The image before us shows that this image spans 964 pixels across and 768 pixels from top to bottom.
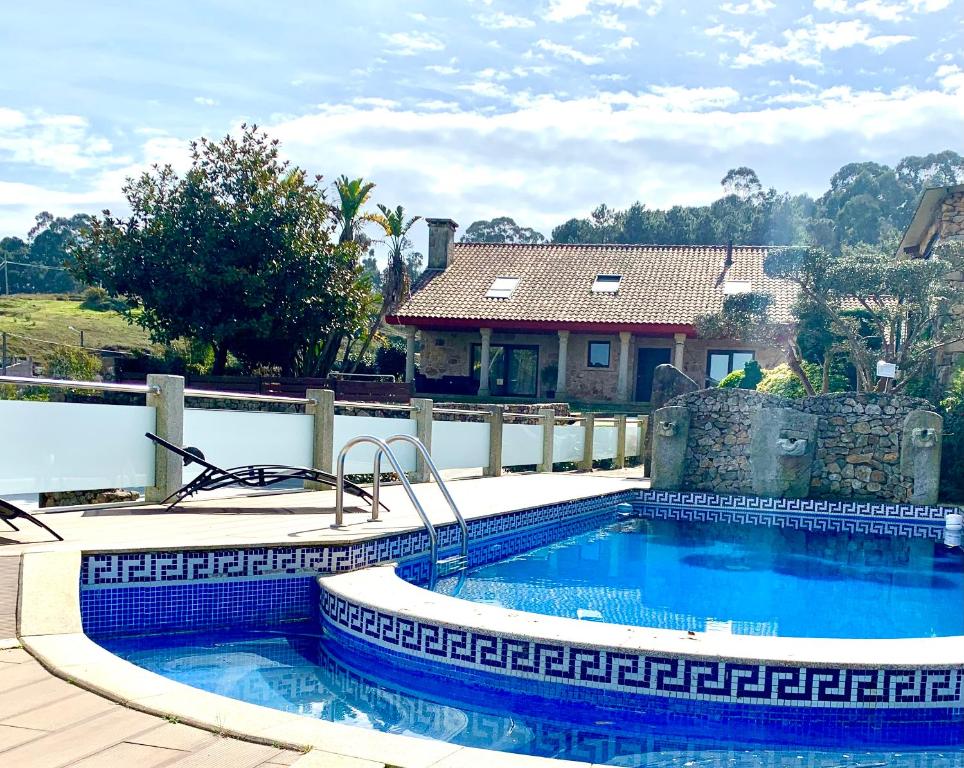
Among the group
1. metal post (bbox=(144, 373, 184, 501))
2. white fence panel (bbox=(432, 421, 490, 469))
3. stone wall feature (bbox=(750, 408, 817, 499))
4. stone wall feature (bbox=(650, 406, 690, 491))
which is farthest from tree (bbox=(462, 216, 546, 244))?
metal post (bbox=(144, 373, 184, 501))

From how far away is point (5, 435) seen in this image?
6711mm

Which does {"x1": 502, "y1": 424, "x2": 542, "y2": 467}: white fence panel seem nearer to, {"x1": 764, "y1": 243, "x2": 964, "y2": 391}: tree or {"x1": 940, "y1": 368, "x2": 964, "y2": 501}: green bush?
{"x1": 764, "y1": 243, "x2": 964, "y2": 391}: tree

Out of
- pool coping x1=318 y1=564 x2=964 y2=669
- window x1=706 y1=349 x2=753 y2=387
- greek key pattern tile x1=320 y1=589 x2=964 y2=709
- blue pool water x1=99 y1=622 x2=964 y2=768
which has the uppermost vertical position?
window x1=706 y1=349 x2=753 y2=387

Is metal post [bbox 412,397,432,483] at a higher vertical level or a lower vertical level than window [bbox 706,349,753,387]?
lower

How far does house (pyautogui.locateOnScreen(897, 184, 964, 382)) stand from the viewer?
1608 centimetres

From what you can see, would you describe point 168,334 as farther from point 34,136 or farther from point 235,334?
point 34,136

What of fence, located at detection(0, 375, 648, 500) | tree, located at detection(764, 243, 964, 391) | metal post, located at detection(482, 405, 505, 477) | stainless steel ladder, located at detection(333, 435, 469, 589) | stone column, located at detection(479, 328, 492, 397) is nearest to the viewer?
fence, located at detection(0, 375, 648, 500)

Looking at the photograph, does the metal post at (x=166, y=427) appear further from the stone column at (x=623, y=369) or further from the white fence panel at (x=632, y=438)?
the stone column at (x=623, y=369)

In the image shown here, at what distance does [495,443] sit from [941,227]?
11.0 meters

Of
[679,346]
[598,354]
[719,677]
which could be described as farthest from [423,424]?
[598,354]

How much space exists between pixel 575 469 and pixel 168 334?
1257 cm

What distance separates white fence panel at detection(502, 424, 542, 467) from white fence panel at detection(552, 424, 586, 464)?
16.3 inches

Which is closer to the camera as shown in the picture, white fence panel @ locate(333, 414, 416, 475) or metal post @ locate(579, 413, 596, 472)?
white fence panel @ locate(333, 414, 416, 475)

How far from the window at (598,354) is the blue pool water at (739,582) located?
60.4 feet
